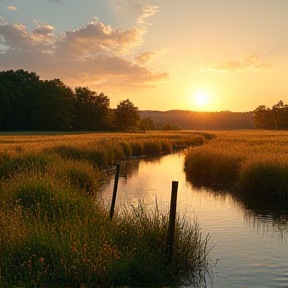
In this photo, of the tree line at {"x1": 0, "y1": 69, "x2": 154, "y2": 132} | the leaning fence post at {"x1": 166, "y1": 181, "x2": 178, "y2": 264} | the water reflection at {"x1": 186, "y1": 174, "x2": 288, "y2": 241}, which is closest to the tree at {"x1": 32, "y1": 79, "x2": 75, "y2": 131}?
the tree line at {"x1": 0, "y1": 69, "x2": 154, "y2": 132}

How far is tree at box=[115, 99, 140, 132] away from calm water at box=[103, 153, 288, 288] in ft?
264

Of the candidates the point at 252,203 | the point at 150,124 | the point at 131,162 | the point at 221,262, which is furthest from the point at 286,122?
the point at 221,262

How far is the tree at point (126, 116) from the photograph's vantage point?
348 ft

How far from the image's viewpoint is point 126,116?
349 ft

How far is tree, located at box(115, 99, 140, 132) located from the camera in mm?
106062

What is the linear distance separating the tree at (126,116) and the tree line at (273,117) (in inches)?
2006

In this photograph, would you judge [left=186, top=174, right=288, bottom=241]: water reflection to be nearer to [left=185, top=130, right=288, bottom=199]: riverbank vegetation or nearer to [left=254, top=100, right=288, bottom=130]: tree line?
[left=185, top=130, right=288, bottom=199]: riverbank vegetation

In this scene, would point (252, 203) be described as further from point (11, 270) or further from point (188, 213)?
point (11, 270)

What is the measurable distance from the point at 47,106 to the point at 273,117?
8004cm

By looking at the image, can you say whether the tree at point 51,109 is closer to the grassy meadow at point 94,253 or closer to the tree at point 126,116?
the tree at point 126,116

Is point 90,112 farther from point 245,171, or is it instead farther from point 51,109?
point 245,171

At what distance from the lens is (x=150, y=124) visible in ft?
502

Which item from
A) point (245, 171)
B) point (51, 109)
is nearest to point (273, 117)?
point (51, 109)

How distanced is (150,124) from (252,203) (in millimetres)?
135767
